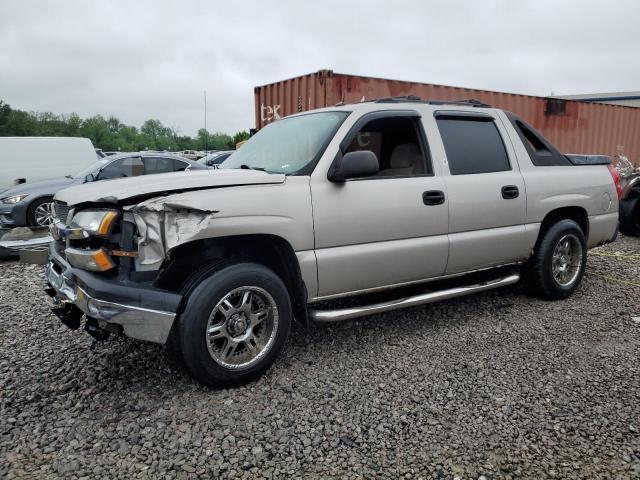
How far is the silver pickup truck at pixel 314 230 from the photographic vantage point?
2.82 metres

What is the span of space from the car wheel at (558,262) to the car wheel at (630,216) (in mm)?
4134

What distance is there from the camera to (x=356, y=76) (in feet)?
27.0

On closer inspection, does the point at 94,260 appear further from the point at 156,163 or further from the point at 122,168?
the point at 156,163

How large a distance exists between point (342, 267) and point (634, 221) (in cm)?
714

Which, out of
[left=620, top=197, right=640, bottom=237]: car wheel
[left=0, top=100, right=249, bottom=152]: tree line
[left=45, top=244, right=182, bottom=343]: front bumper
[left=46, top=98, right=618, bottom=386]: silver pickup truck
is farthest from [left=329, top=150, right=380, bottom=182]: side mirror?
[left=0, top=100, right=249, bottom=152]: tree line

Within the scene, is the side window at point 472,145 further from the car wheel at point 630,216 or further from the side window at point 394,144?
the car wheel at point 630,216

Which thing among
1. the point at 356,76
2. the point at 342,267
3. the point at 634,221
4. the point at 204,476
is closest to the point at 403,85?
the point at 356,76

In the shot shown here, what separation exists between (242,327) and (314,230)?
0.78m

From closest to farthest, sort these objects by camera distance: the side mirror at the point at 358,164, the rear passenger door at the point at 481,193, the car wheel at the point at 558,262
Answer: the side mirror at the point at 358,164 < the rear passenger door at the point at 481,193 < the car wheel at the point at 558,262

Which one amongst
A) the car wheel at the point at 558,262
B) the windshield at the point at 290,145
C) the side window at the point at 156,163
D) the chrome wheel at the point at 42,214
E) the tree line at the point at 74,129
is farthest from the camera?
the tree line at the point at 74,129

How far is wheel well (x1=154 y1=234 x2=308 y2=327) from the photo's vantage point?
2.95 meters

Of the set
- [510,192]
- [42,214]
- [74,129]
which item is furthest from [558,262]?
[74,129]

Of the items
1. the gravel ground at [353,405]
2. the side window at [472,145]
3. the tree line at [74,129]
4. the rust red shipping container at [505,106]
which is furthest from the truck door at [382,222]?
the tree line at [74,129]

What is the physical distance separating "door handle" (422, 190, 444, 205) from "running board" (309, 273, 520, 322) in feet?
2.37
